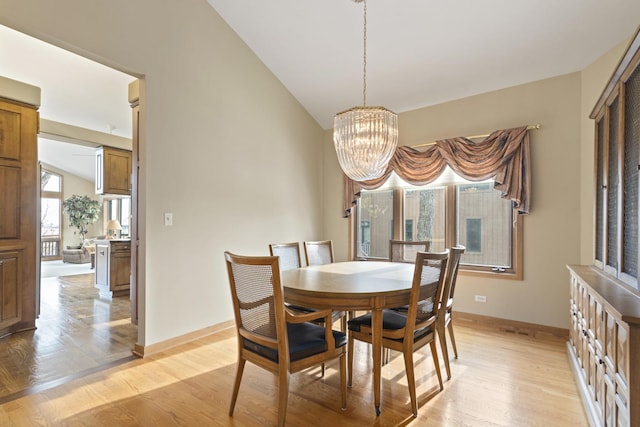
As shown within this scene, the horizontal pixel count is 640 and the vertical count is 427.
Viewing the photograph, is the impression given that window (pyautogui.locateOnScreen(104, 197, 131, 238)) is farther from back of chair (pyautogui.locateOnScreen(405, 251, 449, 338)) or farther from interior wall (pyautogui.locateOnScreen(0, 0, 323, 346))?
back of chair (pyautogui.locateOnScreen(405, 251, 449, 338))

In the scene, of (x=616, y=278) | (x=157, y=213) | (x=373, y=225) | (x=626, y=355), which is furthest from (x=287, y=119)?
(x=626, y=355)

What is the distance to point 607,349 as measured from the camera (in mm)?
1698

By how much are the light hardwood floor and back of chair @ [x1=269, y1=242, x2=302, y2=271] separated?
92 centimetres

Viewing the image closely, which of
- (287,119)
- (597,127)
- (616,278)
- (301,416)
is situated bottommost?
(301,416)

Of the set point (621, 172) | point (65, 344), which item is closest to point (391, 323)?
point (621, 172)

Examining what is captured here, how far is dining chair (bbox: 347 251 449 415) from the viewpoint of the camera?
2098mm

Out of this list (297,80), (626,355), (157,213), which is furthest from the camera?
(297,80)

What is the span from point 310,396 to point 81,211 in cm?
1122

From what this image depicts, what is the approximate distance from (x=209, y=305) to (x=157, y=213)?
1.13m

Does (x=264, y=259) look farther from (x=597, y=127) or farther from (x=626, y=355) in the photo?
(x=597, y=127)

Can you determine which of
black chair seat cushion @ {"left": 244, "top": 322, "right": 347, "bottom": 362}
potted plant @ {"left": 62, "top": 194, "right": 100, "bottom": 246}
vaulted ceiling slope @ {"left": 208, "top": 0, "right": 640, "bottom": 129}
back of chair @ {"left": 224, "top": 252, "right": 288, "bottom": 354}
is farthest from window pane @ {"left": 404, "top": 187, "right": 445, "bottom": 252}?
potted plant @ {"left": 62, "top": 194, "right": 100, "bottom": 246}

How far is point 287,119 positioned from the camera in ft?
15.1

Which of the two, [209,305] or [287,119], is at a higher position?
[287,119]

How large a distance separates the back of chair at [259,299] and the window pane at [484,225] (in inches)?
117
